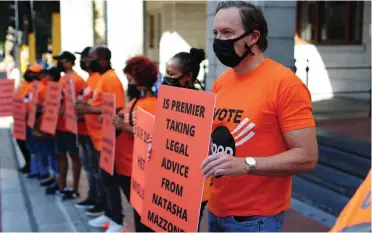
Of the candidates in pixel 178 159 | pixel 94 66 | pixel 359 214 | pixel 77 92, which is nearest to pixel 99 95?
pixel 94 66

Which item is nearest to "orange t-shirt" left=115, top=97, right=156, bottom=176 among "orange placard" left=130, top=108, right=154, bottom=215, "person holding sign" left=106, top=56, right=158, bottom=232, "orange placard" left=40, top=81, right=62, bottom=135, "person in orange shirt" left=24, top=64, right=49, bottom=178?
"person holding sign" left=106, top=56, right=158, bottom=232

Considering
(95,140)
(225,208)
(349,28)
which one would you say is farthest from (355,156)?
(349,28)


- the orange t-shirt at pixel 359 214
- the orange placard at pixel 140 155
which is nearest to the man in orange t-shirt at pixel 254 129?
the orange t-shirt at pixel 359 214

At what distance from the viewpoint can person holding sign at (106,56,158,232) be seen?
469 cm

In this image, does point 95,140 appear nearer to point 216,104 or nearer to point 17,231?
point 17,231

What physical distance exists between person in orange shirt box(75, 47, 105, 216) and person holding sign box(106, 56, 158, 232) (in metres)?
1.03

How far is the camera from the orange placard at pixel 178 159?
279 cm

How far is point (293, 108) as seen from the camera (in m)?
2.54

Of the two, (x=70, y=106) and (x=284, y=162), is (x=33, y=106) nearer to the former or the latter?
Result: (x=70, y=106)

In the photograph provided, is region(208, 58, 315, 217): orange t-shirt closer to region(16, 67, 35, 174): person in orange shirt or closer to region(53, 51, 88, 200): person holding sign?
region(53, 51, 88, 200): person holding sign

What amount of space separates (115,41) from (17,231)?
362 cm

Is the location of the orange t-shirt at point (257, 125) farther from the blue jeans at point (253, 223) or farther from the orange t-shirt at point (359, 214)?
the orange t-shirt at point (359, 214)

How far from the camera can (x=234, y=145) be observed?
8.81 ft

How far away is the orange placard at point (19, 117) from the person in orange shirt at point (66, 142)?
1.88 m
